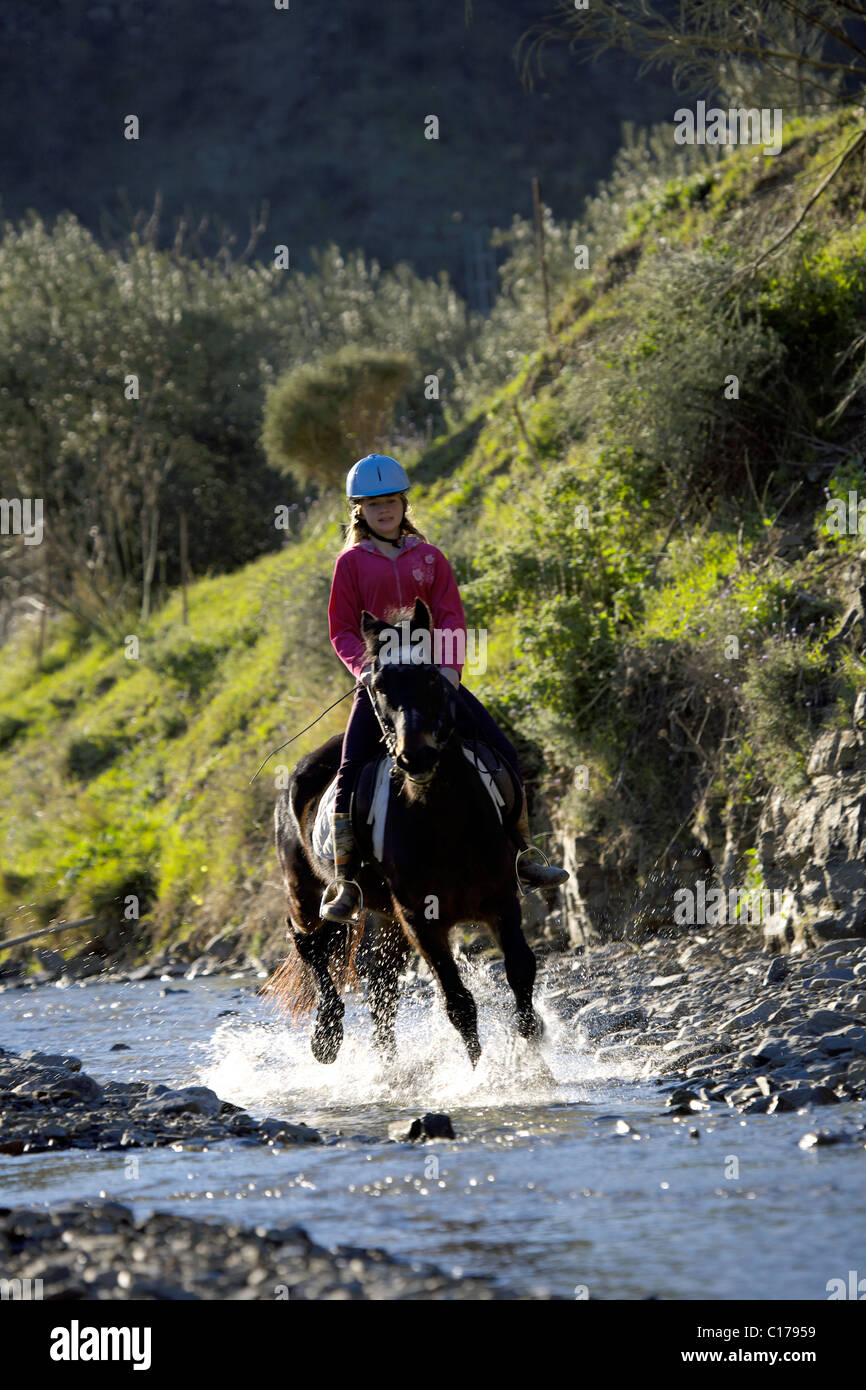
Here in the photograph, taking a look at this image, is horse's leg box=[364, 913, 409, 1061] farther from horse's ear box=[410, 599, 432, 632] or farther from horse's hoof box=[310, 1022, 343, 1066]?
horse's ear box=[410, 599, 432, 632]

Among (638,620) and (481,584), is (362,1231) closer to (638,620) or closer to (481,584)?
(638,620)

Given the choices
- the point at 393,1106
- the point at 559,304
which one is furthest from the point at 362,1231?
the point at 559,304

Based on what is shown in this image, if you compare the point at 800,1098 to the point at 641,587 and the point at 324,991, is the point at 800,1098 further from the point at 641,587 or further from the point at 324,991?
the point at 641,587

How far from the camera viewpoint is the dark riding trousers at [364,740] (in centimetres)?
726

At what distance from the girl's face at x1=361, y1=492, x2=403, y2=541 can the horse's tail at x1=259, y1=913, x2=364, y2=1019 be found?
2601mm

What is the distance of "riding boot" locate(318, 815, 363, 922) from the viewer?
7191 millimetres

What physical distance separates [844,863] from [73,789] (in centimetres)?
1326

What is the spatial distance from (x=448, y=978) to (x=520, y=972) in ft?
1.23

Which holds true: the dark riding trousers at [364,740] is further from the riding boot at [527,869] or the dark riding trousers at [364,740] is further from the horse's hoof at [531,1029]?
the horse's hoof at [531,1029]

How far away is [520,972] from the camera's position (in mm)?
6812

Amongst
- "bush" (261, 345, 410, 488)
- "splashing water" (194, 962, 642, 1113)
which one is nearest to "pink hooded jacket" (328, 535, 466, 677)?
"splashing water" (194, 962, 642, 1113)

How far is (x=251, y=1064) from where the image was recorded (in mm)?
8398

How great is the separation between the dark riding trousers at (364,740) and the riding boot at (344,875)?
0.27 feet

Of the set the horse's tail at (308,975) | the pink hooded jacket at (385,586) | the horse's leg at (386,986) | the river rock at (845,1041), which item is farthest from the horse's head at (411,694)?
the horse's tail at (308,975)
